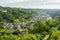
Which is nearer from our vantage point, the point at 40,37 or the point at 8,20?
the point at 40,37

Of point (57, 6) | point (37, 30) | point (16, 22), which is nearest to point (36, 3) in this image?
point (57, 6)

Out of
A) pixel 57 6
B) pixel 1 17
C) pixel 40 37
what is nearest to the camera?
pixel 57 6

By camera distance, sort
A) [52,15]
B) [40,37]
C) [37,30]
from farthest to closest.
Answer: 1. [52,15]
2. [37,30]
3. [40,37]

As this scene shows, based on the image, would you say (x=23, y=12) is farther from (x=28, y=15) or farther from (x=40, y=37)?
(x=40, y=37)

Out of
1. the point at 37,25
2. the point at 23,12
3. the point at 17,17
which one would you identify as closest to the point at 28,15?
the point at 23,12

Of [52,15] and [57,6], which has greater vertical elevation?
[57,6]

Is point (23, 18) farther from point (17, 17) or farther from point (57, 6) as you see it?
point (57, 6)
